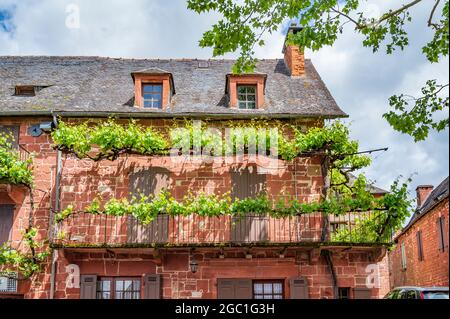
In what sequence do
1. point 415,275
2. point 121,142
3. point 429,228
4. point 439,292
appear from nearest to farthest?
point 439,292 < point 121,142 < point 429,228 < point 415,275

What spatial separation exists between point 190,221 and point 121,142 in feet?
8.46

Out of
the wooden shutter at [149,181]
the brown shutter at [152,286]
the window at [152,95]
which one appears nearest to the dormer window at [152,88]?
the window at [152,95]

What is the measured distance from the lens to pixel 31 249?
13.7m

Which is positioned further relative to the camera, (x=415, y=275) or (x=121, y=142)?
(x=415, y=275)

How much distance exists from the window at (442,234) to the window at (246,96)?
6.76 m

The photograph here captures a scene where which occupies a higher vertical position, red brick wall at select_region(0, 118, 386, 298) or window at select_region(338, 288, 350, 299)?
red brick wall at select_region(0, 118, 386, 298)

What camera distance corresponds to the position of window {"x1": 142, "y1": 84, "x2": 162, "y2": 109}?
1545 centimetres

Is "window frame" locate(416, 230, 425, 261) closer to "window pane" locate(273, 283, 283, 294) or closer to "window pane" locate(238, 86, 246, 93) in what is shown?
"window pane" locate(273, 283, 283, 294)

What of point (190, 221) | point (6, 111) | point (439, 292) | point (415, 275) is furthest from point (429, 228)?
point (6, 111)

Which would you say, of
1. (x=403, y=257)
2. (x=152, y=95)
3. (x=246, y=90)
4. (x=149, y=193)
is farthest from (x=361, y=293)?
(x=403, y=257)

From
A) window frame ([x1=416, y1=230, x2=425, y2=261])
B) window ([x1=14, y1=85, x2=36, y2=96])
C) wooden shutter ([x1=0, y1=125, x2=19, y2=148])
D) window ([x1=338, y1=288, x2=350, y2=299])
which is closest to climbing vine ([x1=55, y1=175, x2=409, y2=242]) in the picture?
window ([x1=338, y1=288, x2=350, y2=299])

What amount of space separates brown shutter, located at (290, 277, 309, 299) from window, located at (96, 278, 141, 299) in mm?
3690
